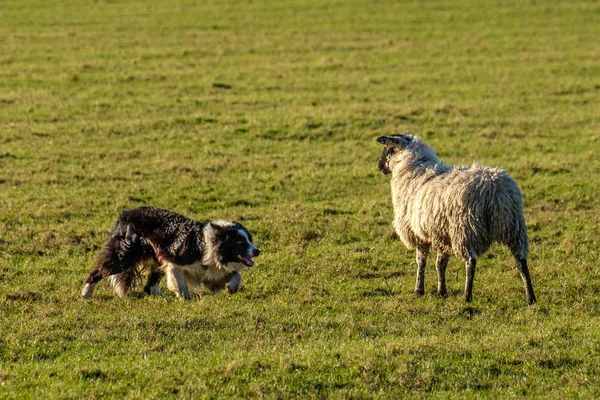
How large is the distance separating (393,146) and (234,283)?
342 cm

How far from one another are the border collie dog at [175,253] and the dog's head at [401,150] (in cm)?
290

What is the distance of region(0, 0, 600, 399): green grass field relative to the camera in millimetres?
9594

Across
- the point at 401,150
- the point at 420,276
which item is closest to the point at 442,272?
the point at 420,276

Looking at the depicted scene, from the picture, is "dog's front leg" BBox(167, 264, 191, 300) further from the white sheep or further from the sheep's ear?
the sheep's ear

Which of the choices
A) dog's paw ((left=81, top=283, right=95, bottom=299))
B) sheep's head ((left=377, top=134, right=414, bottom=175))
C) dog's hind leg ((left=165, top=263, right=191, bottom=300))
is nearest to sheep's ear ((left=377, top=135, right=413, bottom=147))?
sheep's head ((left=377, top=134, right=414, bottom=175))

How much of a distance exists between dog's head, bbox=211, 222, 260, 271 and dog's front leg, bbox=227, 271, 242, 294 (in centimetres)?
28

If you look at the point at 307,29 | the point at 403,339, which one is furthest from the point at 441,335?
the point at 307,29

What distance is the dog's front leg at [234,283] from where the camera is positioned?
12.4 meters

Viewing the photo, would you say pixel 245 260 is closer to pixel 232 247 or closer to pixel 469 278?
pixel 232 247

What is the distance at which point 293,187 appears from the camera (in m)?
19.0

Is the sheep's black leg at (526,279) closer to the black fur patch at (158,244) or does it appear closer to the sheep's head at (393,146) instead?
the sheep's head at (393,146)

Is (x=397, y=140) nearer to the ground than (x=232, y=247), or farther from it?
farther from it

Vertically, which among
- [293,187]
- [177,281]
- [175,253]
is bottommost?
[293,187]

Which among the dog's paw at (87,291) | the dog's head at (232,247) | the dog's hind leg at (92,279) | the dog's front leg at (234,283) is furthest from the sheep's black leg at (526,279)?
the dog's paw at (87,291)
